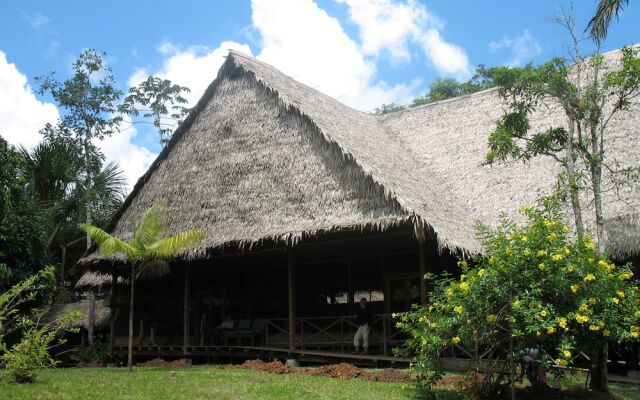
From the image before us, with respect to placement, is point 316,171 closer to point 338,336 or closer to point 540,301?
point 338,336

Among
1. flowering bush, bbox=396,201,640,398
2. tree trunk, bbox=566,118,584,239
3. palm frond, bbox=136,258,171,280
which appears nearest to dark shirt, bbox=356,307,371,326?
palm frond, bbox=136,258,171,280

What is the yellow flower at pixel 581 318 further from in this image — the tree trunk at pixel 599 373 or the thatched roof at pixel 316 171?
the thatched roof at pixel 316 171

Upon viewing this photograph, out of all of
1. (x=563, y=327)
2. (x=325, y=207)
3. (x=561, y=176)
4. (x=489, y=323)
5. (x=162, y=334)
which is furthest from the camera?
(x=162, y=334)

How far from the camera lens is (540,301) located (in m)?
7.93

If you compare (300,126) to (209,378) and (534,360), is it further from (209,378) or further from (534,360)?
(534,360)

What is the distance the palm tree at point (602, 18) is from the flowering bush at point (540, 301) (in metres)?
4.77

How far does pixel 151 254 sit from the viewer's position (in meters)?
13.7

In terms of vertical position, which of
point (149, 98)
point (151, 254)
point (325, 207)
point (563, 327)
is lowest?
point (563, 327)

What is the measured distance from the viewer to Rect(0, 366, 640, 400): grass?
8617 mm

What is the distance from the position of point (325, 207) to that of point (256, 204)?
2011 millimetres

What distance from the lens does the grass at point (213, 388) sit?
339 inches

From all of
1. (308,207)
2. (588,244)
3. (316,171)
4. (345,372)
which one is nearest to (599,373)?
(588,244)

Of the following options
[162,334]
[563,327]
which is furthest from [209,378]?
[162,334]

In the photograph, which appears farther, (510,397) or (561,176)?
(561,176)
